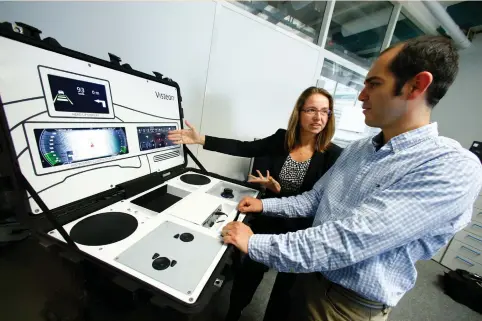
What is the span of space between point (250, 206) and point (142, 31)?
3.69 ft

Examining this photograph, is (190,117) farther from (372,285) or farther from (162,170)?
(372,285)

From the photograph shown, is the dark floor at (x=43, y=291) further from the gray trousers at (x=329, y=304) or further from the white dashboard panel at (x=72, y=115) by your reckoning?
the gray trousers at (x=329, y=304)

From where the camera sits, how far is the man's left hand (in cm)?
63

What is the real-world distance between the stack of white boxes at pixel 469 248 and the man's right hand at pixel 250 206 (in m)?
2.81

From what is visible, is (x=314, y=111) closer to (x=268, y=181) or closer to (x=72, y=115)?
(x=268, y=181)

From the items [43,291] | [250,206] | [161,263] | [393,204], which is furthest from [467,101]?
[43,291]

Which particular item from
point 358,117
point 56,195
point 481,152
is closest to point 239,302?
point 56,195

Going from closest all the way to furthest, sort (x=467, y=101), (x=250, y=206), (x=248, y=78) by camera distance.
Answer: (x=250, y=206) < (x=248, y=78) < (x=467, y=101)

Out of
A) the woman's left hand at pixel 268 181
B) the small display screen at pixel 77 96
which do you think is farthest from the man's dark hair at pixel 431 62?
the small display screen at pixel 77 96

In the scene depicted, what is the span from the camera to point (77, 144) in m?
0.64

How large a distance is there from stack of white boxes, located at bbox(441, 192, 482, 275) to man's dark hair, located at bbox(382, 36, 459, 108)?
2636 mm

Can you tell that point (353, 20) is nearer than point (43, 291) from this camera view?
No

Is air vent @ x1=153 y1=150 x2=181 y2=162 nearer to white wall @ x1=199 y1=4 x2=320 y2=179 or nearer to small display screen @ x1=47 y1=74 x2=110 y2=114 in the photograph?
small display screen @ x1=47 y1=74 x2=110 y2=114

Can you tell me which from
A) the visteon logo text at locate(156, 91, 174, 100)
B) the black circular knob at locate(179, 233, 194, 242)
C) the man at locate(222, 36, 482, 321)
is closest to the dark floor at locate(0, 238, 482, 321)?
the black circular knob at locate(179, 233, 194, 242)
